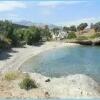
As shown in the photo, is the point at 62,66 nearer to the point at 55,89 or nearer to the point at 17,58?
Answer: the point at 17,58

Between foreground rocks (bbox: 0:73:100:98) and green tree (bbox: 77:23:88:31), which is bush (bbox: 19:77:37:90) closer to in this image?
foreground rocks (bbox: 0:73:100:98)

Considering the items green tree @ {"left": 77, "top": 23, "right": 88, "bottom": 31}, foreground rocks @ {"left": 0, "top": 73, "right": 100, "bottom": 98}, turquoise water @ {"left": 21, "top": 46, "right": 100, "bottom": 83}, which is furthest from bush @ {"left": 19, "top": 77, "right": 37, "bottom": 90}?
green tree @ {"left": 77, "top": 23, "right": 88, "bottom": 31}

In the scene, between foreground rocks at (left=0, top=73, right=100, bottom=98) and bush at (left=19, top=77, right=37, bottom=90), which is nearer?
foreground rocks at (left=0, top=73, right=100, bottom=98)

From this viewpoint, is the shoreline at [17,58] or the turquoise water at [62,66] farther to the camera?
the shoreline at [17,58]

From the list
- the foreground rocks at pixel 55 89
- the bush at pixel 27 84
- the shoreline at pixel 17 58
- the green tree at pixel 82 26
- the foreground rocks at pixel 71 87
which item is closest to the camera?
the foreground rocks at pixel 55 89

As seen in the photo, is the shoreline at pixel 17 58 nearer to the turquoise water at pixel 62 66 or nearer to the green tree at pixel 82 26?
the turquoise water at pixel 62 66

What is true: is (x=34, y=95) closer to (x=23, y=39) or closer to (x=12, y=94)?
(x=12, y=94)

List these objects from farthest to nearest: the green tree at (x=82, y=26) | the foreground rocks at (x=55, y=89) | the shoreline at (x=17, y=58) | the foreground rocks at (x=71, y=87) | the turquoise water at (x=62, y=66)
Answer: the green tree at (x=82, y=26)
the shoreline at (x=17, y=58)
the turquoise water at (x=62, y=66)
the foreground rocks at (x=71, y=87)
the foreground rocks at (x=55, y=89)

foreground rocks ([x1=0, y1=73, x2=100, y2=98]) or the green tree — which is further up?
the green tree

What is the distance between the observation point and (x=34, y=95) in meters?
29.6

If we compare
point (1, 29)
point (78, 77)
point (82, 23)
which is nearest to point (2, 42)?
point (1, 29)

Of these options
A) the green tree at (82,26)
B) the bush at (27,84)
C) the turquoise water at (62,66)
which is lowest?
the turquoise water at (62,66)

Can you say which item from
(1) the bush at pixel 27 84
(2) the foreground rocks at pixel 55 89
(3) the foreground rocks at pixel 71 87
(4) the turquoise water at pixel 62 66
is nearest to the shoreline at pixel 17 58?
(4) the turquoise water at pixel 62 66

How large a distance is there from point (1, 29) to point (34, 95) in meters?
69.3
